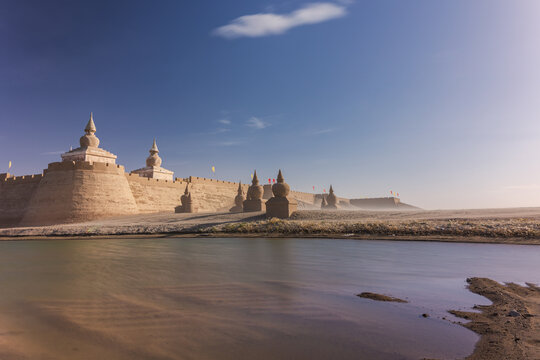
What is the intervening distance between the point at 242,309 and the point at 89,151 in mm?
30542

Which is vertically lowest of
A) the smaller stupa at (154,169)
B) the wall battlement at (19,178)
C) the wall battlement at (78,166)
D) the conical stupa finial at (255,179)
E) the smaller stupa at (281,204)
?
the smaller stupa at (281,204)

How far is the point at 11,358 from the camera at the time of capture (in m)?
1.97

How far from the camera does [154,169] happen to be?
34.5 metres

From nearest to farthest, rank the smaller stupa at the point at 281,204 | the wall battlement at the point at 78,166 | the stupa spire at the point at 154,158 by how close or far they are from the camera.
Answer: the smaller stupa at the point at 281,204 → the wall battlement at the point at 78,166 → the stupa spire at the point at 154,158

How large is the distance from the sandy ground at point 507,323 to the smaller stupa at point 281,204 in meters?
12.4

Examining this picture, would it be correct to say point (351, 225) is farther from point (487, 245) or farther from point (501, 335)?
point (501, 335)

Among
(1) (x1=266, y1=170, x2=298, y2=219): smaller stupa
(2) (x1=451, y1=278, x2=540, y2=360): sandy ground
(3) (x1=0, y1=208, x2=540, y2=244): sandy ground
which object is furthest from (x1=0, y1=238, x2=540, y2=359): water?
(1) (x1=266, y1=170, x2=298, y2=219): smaller stupa

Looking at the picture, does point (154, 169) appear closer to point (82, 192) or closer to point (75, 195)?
point (82, 192)

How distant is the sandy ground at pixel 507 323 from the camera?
74.6 inches

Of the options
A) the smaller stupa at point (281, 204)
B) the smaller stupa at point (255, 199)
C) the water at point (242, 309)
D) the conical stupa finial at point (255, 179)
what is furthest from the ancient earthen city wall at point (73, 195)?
the water at point (242, 309)

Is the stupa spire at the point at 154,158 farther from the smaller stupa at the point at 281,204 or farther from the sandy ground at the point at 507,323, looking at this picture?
the sandy ground at the point at 507,323

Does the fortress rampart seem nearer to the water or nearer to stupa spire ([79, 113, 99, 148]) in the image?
stupa spire ([79, 113, 99, 148])

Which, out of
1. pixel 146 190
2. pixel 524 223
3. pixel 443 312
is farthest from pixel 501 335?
pixel 146 190

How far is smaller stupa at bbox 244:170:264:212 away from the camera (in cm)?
1953
